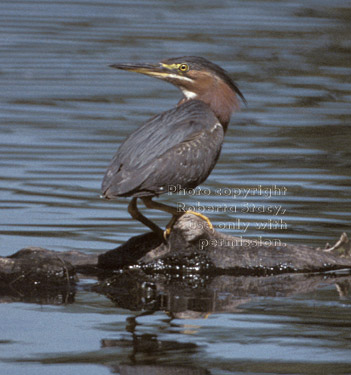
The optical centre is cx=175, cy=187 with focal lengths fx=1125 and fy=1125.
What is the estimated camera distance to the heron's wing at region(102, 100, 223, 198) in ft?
26.3

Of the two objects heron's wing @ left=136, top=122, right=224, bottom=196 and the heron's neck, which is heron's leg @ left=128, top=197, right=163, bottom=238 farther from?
the heron's neck

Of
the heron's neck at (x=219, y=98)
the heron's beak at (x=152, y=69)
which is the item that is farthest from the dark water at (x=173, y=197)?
the heron's beak at (x=152, y=69)

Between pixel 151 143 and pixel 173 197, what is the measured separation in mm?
2157

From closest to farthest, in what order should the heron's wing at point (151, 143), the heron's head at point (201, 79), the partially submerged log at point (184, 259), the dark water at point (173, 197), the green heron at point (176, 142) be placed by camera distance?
1. the dark water at point (173, 197)
2. the partially submerged log at point (184, 259)
3. the heron's wing at point (151, 143)
4. the green heron at point (176, 142)
5. the heron's head at point (201, 79)

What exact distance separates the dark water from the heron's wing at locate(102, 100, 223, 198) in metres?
0.77

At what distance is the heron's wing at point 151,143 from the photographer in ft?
26.3

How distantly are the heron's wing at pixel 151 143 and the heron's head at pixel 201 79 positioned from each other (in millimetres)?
222

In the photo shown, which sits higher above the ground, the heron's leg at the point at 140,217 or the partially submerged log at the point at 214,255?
the heron's leg at the point at 140,217

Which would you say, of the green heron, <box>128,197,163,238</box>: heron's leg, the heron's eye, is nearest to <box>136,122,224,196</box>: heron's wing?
the green heron

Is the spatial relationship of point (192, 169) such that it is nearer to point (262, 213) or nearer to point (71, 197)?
point (262, 213)

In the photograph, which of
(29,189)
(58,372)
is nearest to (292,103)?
(29,189)

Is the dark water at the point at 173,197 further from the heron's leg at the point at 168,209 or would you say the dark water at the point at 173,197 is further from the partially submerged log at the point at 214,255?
the heron's leg at the point at 168,209

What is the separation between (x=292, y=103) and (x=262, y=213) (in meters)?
5.97

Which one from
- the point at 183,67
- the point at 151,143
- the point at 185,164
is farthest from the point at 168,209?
the point at 183,67
